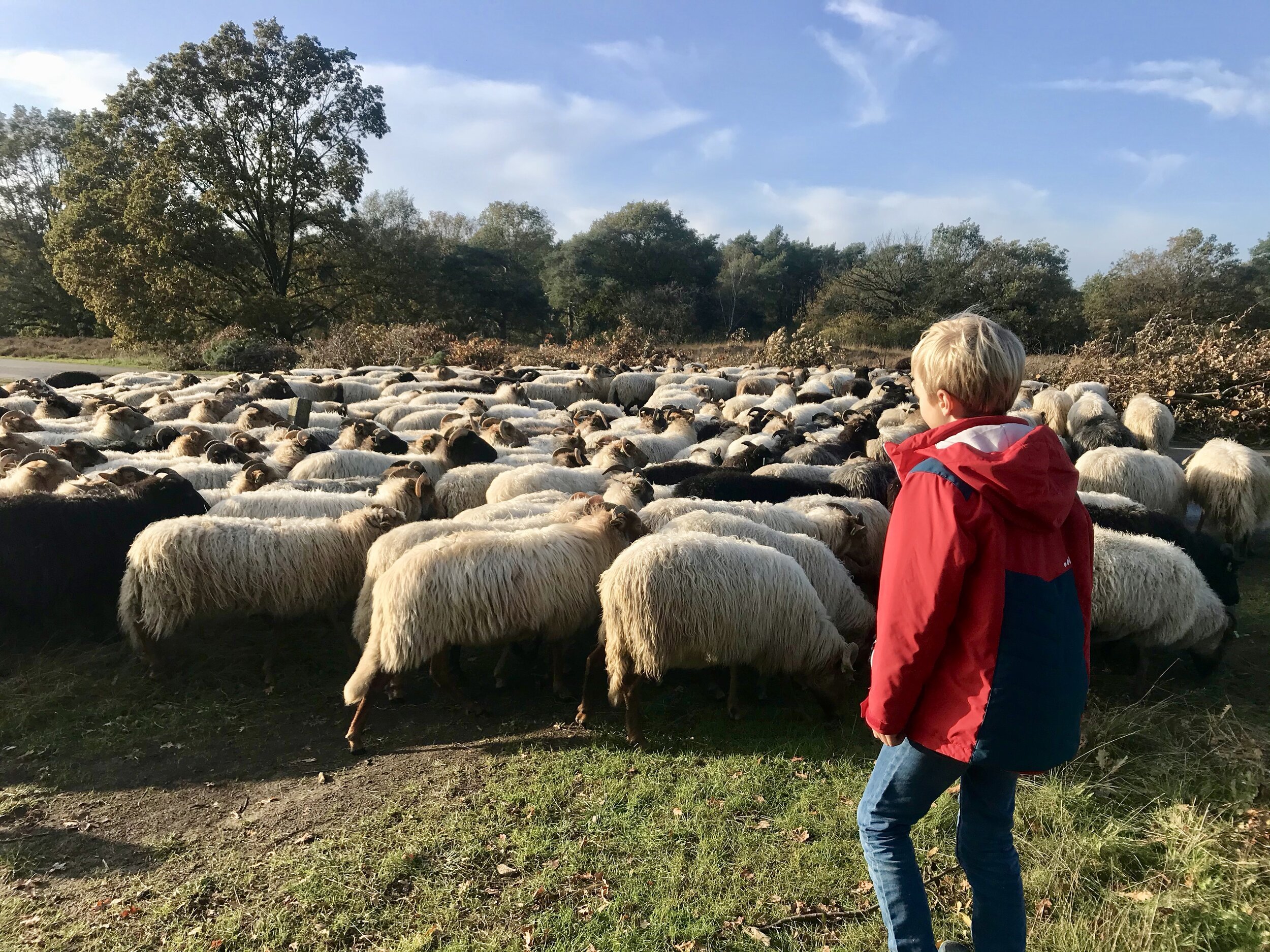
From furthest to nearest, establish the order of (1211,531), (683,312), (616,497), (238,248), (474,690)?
(683,312)
(238,248)
(1211,531)
(616,497)
(474,690)

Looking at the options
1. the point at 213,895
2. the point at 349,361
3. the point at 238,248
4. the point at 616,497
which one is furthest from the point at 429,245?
the point at 213,895

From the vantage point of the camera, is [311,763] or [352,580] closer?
[311,763]

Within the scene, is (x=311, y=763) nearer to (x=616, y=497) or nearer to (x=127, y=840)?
(x=127, y=840)

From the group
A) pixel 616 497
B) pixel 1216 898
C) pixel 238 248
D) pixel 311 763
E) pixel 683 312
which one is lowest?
pixel 311 763

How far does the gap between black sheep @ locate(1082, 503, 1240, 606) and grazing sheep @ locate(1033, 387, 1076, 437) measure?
7.14m

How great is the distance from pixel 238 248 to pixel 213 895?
36466mm

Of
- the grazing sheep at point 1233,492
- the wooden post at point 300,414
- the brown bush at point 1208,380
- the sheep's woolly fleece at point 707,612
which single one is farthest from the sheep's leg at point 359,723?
the brown bush at point 1208,380

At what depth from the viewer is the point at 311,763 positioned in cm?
434

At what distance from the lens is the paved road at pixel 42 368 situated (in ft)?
79.5

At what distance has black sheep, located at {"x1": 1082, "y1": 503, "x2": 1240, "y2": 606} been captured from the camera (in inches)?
233

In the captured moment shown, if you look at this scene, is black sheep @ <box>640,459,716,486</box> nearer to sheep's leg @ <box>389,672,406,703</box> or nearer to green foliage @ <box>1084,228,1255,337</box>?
sheep's leg @ <box>389,672,406,703</box>

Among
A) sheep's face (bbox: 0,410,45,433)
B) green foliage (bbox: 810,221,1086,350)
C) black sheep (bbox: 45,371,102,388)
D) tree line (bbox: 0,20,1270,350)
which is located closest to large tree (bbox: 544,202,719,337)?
tree line (bbox: 0,20,1270,350)

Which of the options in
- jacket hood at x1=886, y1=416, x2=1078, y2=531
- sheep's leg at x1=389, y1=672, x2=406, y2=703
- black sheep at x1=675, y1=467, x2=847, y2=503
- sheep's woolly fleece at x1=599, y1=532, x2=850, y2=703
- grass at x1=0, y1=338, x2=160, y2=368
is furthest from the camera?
grass at x1=0, y1=338, x2=160, y2=368

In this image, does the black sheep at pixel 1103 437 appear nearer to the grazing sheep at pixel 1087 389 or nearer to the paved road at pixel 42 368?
the grazing sheep at pixel 1087 389
